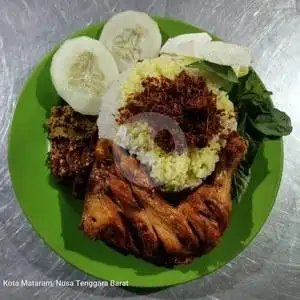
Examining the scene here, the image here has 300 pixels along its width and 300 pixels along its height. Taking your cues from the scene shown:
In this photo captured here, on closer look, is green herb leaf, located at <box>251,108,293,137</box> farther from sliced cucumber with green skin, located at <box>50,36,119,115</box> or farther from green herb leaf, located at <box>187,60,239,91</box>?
sliced cucumber with green skin, located at <box>50,36,119,115</box>

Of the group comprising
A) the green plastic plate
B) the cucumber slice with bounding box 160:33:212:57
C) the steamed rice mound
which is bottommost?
the green plastic plate

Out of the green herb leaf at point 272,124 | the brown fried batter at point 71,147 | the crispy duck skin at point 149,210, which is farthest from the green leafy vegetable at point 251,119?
the brown fried batter at point 71,147

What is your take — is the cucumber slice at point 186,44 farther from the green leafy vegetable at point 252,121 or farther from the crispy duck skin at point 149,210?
the crispy duck skin at point 149,210

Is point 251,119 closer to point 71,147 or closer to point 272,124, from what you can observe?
point 272,124

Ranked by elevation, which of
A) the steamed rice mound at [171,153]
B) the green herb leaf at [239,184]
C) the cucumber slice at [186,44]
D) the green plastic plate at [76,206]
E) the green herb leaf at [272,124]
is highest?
the cucumber slice at [186,44]

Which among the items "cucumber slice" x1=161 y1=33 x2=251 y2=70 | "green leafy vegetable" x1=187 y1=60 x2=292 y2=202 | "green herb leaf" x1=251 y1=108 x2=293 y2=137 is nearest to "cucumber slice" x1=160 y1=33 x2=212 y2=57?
"cucumber slice" x1=161 y1=33 x2=251 y2=70

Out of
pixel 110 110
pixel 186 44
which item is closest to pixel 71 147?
pixel 110 110
